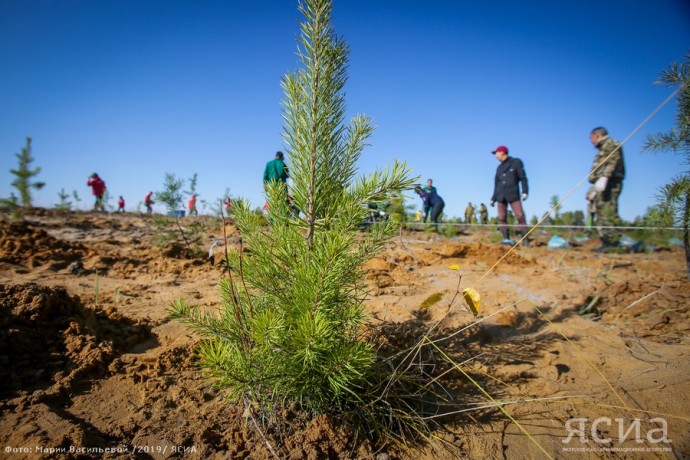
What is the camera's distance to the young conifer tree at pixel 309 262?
1.48 meters

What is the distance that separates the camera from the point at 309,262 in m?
1.58

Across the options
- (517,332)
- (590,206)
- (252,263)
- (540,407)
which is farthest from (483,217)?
(252,263)

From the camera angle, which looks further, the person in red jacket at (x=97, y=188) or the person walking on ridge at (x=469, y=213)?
the person walking on ridge at (x=469, y=213)

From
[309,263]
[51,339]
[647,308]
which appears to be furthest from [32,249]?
[647,308]

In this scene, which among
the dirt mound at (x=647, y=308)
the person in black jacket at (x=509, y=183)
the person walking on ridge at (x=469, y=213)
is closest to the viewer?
the dirt mound at (x=647, y=308)

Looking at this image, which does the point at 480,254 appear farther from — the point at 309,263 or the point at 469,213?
the point at 469,213

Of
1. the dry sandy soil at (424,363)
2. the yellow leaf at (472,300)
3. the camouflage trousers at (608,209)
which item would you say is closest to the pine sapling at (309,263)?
the dry sandy soil at (424,363)

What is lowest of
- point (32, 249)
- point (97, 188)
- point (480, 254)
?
point (480, 254)

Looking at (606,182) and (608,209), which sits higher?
(606,182)

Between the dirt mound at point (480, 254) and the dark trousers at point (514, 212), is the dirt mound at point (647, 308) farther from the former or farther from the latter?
the dark trousers at point (514, 212)

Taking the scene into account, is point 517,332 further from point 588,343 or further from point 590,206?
point 590,206

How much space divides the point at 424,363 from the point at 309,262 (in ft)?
3.57

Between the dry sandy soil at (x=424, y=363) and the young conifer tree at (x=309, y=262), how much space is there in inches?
12.9

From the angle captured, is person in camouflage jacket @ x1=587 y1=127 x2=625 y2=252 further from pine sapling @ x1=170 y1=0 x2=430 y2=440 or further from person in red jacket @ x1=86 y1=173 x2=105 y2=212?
person in red jacket @ x1=86 y1=173 x2=105 y2=212
